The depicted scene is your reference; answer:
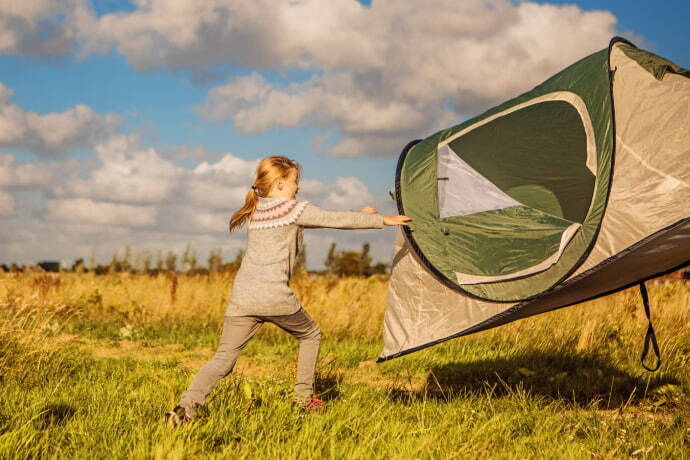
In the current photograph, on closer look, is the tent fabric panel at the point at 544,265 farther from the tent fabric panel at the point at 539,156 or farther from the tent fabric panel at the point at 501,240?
the tent fabric panel at the point at 539,156

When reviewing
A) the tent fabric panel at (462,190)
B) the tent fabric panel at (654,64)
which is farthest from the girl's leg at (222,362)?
the tent fabric panel at (654,64)

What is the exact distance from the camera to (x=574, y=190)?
4.18 metres

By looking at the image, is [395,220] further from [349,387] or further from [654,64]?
[654,64]

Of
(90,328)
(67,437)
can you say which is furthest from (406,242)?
(90,328)

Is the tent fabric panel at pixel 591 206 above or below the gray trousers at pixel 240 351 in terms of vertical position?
above

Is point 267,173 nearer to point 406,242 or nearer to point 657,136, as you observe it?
point 406,242

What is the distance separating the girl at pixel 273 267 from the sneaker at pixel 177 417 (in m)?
0.09

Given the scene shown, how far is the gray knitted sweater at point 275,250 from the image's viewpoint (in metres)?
3.61

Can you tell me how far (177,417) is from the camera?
124 inches

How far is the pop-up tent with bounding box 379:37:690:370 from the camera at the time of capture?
3709 mm

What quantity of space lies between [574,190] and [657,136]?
627mm

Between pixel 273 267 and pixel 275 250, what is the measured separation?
107 millimetres

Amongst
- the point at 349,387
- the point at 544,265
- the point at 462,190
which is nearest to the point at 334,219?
the point at 462,190

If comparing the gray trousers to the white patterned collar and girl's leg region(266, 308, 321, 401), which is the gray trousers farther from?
the white patterned collar
